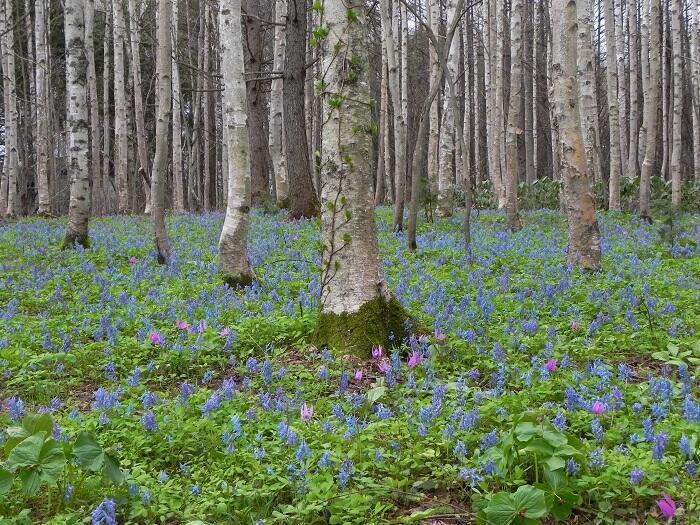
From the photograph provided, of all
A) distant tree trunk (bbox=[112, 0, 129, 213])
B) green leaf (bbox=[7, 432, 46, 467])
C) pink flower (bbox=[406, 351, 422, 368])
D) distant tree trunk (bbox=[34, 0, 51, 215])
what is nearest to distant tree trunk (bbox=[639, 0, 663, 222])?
pink flower (bbox=[406, 351, 422, 368])

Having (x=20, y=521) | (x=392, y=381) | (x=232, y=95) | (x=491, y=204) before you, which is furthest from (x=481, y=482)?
(x=491, y=204)

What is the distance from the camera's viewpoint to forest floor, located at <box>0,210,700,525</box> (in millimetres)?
2742

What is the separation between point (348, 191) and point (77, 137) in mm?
7777

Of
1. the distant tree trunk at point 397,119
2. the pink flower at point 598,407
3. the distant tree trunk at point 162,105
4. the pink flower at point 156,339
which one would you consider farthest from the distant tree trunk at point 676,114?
the pink flower at point 156,339

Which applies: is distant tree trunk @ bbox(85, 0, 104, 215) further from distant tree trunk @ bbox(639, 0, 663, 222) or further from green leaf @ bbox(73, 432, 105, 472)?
green leaf @ bbox(73, 432, 105, 472)

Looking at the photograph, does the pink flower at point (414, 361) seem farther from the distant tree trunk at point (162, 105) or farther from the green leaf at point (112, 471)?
the distant tree trunk at point (162, 105)

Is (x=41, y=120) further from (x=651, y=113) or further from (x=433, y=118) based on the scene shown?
(x=651, y=113)

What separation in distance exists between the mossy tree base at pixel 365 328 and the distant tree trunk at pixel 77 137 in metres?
7.24

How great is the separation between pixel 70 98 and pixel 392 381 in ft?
31.0

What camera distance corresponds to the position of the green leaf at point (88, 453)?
8.56 feet

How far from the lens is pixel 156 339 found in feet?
16.3

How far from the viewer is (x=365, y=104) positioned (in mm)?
5090

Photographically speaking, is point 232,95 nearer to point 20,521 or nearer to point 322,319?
point 322,319

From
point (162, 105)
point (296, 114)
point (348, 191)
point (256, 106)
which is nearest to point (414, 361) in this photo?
point (348, 191)
